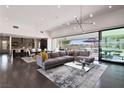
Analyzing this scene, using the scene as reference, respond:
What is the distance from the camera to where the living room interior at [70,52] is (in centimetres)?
346

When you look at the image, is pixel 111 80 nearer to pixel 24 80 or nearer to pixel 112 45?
pixel 24 80

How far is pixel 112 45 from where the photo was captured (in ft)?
22.8

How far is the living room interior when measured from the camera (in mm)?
3461

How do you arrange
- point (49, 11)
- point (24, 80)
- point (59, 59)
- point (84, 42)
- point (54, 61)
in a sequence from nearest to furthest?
point (24, 80)
point (54, 61)
point (59, 59)
point (49, 11)
point (84, 42)

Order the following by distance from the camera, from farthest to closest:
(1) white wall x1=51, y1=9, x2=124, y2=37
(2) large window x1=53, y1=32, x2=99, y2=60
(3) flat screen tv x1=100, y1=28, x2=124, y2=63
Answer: (2) large window x1=53, y1=32, x2=99, y2=60
(3) flat screen tv x1=100, y1=28, x2=124, y2=63
(1) white wall x1=51, y1=9, x2=124, y2=37

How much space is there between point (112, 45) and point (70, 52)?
9.95 feet

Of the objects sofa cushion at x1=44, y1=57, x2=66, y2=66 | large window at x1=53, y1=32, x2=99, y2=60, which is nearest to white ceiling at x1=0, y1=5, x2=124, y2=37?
sofa cushion at x1=44, y1=57, x2=66, y2=66

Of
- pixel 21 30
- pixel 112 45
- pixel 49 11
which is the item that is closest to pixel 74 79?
pixel 49 11

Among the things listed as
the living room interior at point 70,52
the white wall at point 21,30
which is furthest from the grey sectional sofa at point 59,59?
the white wall at point 21,30

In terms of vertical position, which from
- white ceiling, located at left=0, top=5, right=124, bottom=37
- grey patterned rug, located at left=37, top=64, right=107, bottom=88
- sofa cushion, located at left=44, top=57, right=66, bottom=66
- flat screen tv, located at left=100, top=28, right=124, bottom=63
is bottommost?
grey patterned rug, located at left=37, top=64, right=107, bottom=88

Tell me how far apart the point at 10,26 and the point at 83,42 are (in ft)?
24.4

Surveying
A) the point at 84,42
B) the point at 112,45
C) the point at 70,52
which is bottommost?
the point at 70,52

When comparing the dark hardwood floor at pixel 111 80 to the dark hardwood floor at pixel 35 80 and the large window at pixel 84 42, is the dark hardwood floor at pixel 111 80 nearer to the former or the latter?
the dark hardwood floor at pixel 35 80

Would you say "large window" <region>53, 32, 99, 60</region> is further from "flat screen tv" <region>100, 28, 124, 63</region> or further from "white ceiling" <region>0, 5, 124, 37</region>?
"white ceiling" <region>0, 5, 124, 37</region>
